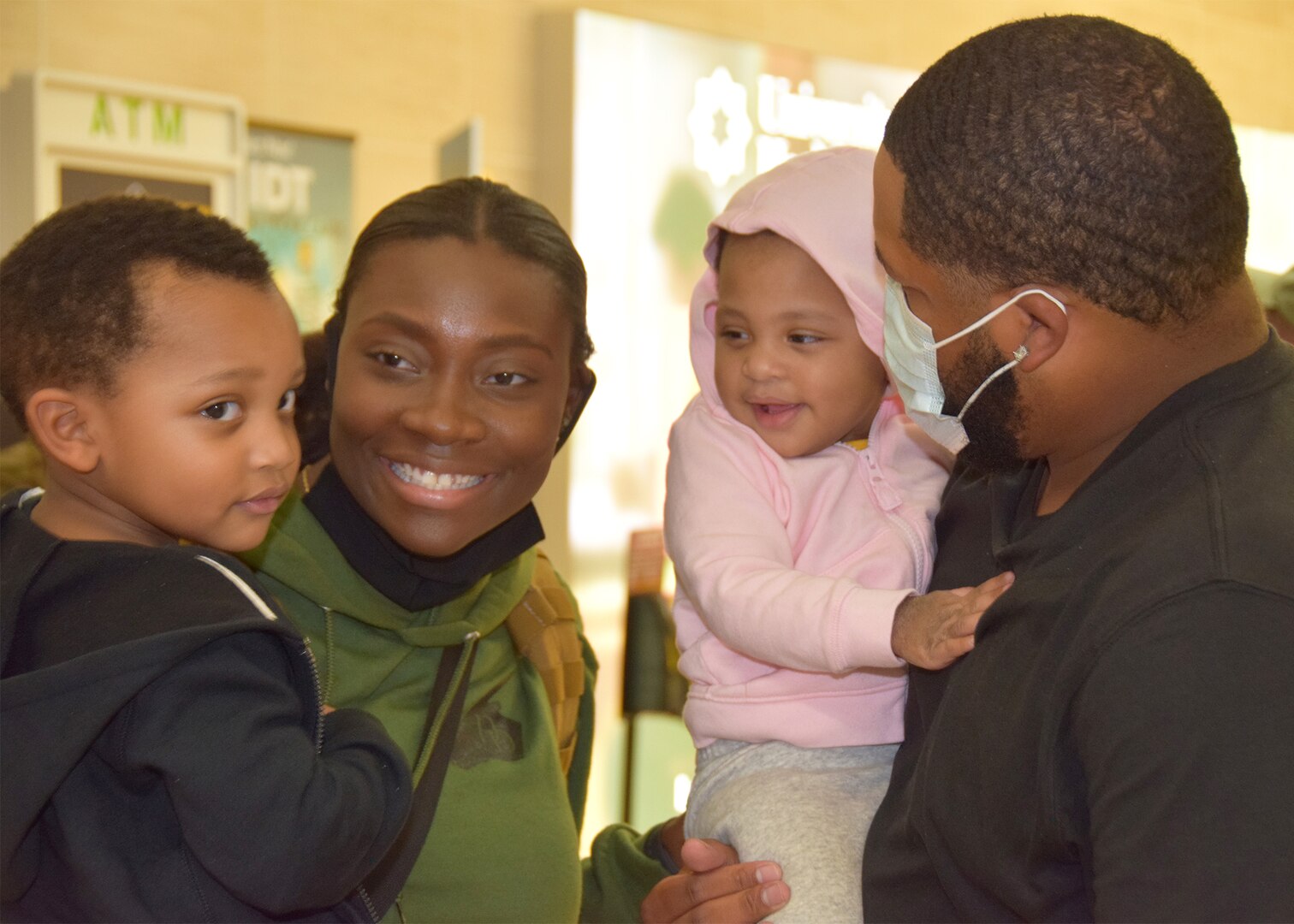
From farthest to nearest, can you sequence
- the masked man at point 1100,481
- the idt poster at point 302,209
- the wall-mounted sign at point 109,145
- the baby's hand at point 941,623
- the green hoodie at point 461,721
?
the idt poster at point 302,209 → the wall-mounted sign at point 109,145 → the green hoodie at point 461,721 → the baby's hand at point 941,623 → the masked man at point 1100,481

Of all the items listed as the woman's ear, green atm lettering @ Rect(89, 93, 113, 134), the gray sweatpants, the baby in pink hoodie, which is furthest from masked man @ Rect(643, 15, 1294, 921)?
green atm lettering @ Rect(89, 93, 113, 134)

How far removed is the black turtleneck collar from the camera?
2.09 meters

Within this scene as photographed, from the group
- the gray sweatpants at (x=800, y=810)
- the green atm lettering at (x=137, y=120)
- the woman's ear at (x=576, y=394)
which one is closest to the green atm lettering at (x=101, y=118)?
the green atm lettering at (x=137, y=120)

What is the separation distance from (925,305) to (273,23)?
12.0ft

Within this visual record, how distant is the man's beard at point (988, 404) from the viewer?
154cm

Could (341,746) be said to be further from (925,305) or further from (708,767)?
(925,305)

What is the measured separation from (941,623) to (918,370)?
36cm

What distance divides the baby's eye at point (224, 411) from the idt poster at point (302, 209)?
9.66 ft

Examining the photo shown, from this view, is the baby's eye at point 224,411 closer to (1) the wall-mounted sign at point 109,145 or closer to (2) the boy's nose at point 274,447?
(2) the boy's nose at point 274,447

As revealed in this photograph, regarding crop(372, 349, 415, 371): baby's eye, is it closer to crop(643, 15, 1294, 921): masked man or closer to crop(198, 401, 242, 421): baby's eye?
crop(198, 401, 242, 421): baby's eye

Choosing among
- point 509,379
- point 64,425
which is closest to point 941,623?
point 509,379

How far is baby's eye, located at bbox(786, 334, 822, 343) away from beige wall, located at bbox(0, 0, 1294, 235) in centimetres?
297

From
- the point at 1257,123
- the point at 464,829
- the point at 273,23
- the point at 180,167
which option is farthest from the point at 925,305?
the point at 1257,123

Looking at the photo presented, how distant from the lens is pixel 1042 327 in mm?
1478
